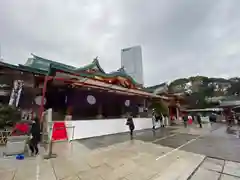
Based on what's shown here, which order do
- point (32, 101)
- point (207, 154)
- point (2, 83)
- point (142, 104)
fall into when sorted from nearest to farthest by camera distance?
point (207, 154) → point (2, 83) → point (32, 101) → point (142, 104)

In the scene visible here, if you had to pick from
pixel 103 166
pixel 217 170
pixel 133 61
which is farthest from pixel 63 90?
pixel 133 61

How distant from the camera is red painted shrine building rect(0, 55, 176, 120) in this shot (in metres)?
10.6

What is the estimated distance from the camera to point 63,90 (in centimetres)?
1272

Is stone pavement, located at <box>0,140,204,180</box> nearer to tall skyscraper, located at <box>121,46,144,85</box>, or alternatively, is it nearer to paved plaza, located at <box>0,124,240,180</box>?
paved plaza, located at <box>0,124,240,180</box>

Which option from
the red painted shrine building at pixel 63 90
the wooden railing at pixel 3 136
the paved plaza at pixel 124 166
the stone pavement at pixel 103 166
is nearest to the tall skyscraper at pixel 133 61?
the red painted shrine building at pixel 63 90

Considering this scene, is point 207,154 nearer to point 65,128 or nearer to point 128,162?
point 128,162

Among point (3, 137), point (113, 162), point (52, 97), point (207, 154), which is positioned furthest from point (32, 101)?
point (207, 154)

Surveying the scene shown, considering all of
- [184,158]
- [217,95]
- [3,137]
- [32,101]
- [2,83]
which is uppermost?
[217,95]

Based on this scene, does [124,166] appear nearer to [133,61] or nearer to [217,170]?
[217,170]

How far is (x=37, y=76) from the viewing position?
11.5 meters

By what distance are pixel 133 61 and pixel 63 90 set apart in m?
12.8

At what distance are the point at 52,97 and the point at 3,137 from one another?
190 inches

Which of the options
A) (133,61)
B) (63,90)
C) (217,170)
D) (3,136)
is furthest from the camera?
(133,61)

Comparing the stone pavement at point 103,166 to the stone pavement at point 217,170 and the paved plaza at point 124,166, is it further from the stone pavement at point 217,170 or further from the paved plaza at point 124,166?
the stone pavement at point 217,170
